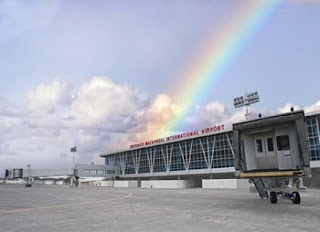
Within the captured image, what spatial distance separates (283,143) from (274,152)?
0.74 m

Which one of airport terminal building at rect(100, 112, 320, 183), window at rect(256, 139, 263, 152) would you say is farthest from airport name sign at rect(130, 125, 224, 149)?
window at rect(256, 139, 263, 152)

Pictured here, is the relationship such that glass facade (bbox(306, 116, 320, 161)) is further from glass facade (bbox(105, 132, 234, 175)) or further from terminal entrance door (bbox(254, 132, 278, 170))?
terminal entrance door (bbox(254, 132, 278, 170))

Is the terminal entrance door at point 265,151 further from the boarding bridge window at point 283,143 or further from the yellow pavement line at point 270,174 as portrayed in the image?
the yellow pavement line at point 270,174

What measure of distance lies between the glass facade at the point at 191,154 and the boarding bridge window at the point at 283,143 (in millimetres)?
45997

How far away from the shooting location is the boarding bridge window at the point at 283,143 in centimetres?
1678

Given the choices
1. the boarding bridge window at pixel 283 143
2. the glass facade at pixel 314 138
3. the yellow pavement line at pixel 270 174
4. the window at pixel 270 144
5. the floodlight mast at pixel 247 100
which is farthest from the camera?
the floodlight mast at pixel 247 100

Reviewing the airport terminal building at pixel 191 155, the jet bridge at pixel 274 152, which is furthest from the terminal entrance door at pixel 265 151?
the airport terminal building at pixel 191 155

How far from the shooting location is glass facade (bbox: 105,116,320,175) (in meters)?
58.7

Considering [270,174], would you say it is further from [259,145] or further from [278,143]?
[259,145]

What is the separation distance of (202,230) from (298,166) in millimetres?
8339

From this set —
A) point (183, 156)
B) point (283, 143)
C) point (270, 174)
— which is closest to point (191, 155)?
point (183, 156)

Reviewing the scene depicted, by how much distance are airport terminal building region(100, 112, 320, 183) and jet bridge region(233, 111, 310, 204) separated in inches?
1775

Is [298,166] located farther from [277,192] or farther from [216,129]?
[216,129]

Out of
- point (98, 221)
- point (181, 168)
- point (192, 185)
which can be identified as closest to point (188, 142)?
point (181, 168)
